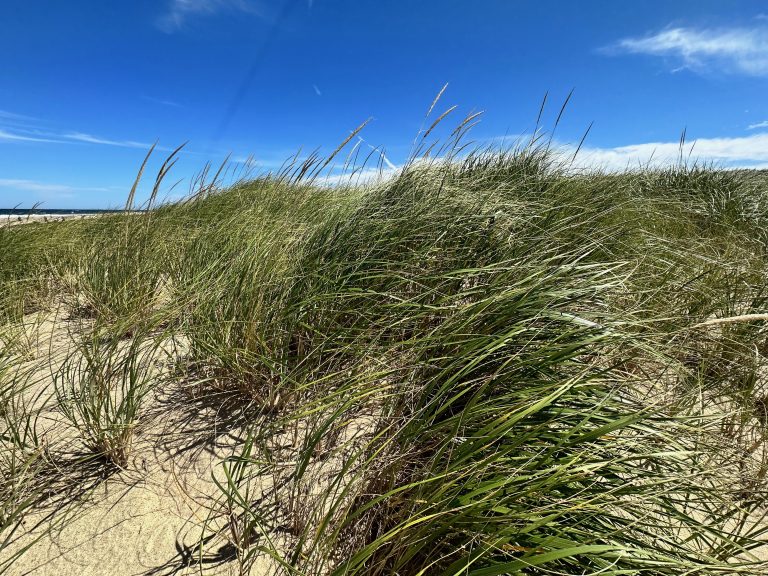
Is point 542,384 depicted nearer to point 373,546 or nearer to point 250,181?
point 373,546

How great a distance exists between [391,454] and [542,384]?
0.42m

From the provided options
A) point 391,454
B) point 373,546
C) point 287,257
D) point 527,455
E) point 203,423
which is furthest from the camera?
point 287,257

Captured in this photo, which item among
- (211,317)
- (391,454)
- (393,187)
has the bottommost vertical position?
(391,454)

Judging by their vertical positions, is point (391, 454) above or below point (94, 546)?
above

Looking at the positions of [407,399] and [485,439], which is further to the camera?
[407,399]

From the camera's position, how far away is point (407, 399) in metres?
1.01

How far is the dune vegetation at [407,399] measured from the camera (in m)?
0.77

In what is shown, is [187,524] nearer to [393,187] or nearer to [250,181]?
[393,187]

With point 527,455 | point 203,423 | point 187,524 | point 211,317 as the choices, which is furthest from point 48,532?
point 527,455

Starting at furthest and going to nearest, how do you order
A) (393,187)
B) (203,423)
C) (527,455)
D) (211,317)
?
(393,187) < (211,317) < (203,423) < (527,455)

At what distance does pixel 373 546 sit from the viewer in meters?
0.69

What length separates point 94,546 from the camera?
1.04 metres

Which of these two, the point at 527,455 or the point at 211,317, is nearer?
the point at 527,455

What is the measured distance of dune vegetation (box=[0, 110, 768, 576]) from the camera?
771 millimetres
